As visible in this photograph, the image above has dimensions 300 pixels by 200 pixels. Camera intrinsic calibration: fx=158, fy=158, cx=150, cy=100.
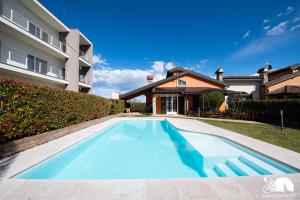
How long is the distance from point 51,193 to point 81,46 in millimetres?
30465

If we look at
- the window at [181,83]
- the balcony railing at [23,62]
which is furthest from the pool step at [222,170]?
the window at [181,83]

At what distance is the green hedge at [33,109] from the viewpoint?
6283mm

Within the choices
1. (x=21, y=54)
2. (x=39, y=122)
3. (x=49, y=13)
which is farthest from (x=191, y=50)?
(x=39, y=122)

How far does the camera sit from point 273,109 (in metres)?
16.2

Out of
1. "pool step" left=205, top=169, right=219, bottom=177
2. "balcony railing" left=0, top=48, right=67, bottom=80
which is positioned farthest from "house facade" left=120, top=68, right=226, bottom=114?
"pool step" left=205, top=169, right=219, bottom=177

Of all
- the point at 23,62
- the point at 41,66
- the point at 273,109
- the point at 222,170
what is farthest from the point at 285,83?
the point at 23,62

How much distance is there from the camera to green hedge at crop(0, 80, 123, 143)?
247 inches

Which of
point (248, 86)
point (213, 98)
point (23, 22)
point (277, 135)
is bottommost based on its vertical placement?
point (277, 135)

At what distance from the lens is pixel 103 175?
5.50 m

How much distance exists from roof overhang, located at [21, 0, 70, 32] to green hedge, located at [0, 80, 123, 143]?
12.2 m

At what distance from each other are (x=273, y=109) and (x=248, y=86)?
53.8ft

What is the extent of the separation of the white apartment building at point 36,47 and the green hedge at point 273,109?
2380cm

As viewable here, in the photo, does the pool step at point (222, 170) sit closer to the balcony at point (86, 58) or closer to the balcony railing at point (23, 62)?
the balcony railing at point (23, 62)

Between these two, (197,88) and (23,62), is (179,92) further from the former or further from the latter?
(23,62)
